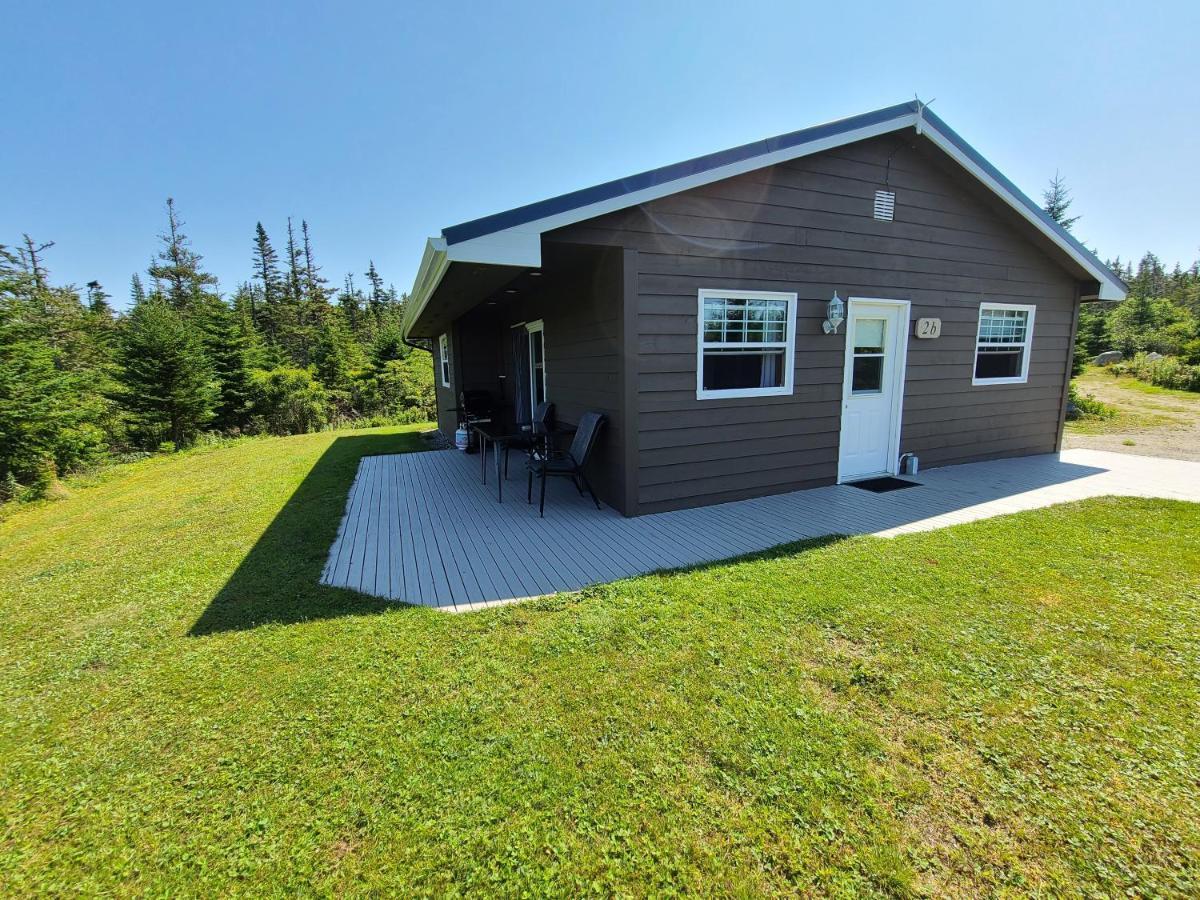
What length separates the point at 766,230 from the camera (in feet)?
16.4

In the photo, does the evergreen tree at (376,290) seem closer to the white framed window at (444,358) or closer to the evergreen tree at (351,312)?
the evergreen tree at (351,312)

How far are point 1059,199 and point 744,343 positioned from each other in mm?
19168

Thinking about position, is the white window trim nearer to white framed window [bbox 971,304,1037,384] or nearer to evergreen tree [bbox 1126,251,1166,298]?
white framed window [bbox 971,304,1037,384]

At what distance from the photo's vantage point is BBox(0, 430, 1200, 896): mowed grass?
1510 mm

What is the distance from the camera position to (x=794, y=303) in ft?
17.3

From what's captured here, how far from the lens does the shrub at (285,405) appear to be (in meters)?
16.8

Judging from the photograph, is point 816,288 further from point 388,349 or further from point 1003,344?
point 388,349

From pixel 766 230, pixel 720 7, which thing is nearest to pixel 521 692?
pixel 766 230

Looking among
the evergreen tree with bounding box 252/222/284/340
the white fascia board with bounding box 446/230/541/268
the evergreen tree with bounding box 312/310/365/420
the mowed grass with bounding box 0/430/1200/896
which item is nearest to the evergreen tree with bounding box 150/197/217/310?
the evergreen tree with bounding box 252/222/284/340

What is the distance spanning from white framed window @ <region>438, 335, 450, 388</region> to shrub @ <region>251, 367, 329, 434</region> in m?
6.88

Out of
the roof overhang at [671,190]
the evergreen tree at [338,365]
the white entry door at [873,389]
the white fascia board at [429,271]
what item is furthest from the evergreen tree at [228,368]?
the white entry door at [873,389]

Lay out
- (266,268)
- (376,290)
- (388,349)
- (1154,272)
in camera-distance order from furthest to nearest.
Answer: (1154,272), (376,290), (266,268), (388,349)

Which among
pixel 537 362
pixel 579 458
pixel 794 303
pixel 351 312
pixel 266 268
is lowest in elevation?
pixel 579 458

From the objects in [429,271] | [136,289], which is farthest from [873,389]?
[136,289]
